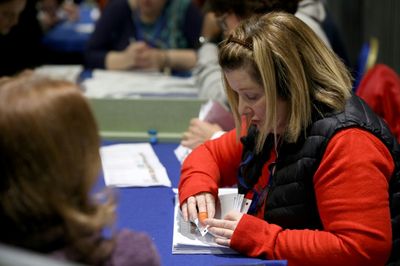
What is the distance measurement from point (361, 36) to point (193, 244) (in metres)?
4.92

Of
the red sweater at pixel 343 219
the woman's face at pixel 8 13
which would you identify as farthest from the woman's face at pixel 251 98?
the woman's face at pixel 8 13

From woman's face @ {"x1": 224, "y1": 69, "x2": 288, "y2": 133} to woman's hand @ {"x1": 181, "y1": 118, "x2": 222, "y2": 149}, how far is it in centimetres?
65

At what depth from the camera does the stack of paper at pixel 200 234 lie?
1.67 m

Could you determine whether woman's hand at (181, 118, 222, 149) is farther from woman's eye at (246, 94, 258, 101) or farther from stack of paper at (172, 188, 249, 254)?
woman's eye at (246, 94, 258, 101)

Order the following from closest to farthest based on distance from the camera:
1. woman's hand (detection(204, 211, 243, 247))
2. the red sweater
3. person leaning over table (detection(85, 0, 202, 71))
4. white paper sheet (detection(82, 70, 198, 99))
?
1. the red sweater
2. woman's hand (detection(204, 211, 243, 247))
3. white paper sheet (detection(82, 70, 198, 99))
4. person leaning over table (detection(85, 0, 202, 71))

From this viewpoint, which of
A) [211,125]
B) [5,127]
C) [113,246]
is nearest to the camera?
[5,127]

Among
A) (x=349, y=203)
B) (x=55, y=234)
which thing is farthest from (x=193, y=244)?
(x=55, y=234)

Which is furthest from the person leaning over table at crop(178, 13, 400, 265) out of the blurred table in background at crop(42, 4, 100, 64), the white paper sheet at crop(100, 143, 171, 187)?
the blurred table in background at crop(42, 4, 100, 64)

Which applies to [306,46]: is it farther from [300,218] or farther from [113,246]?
[113,246]

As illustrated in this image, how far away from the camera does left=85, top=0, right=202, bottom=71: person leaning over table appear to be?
3506 mm

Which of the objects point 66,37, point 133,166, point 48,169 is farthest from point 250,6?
point 66,37

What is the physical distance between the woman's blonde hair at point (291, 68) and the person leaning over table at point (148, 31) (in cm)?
182

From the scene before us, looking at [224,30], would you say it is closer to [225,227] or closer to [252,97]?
[252,97]

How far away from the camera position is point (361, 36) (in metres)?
6.21
